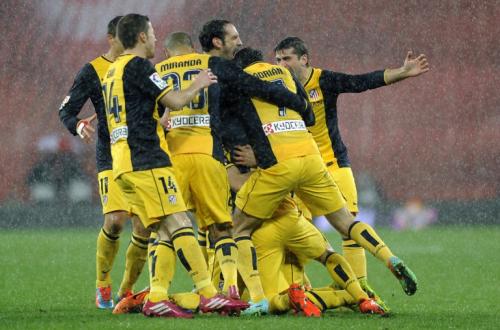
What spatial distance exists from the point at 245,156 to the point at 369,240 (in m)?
1.10

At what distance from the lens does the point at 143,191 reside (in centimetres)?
742

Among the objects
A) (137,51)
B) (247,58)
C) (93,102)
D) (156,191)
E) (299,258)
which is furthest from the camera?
(93,102)

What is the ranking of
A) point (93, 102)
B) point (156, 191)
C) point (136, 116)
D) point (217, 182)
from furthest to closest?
point (93, 102), point (217, 182), point (136, 116), point (156, 191)

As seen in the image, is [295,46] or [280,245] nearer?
[280,245]

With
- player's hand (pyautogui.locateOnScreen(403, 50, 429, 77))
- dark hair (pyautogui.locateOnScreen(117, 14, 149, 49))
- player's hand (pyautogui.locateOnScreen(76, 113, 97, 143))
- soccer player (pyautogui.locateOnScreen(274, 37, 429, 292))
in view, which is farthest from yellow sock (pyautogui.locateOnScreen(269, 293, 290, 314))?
player's hand (pyautogui.locateOnScreen(403, 50, 429, 77))

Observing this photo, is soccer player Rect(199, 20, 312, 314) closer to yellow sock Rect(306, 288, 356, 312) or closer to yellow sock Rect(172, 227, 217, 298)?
yellow sock Rect(306, 288, 356, 312)

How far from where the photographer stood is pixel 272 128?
27.1 feet

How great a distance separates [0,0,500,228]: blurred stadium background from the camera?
27.0 meters

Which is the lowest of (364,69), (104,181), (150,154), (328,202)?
(328,202)

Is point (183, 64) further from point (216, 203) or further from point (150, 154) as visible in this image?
point (216, 203)

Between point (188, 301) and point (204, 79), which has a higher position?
point (204, 79)

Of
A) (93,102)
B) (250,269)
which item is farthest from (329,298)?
(93,102)

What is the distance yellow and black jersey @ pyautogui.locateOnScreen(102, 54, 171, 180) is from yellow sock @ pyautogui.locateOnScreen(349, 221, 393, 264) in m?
1.55

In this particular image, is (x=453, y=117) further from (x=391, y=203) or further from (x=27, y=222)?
(x=27, y=222)
